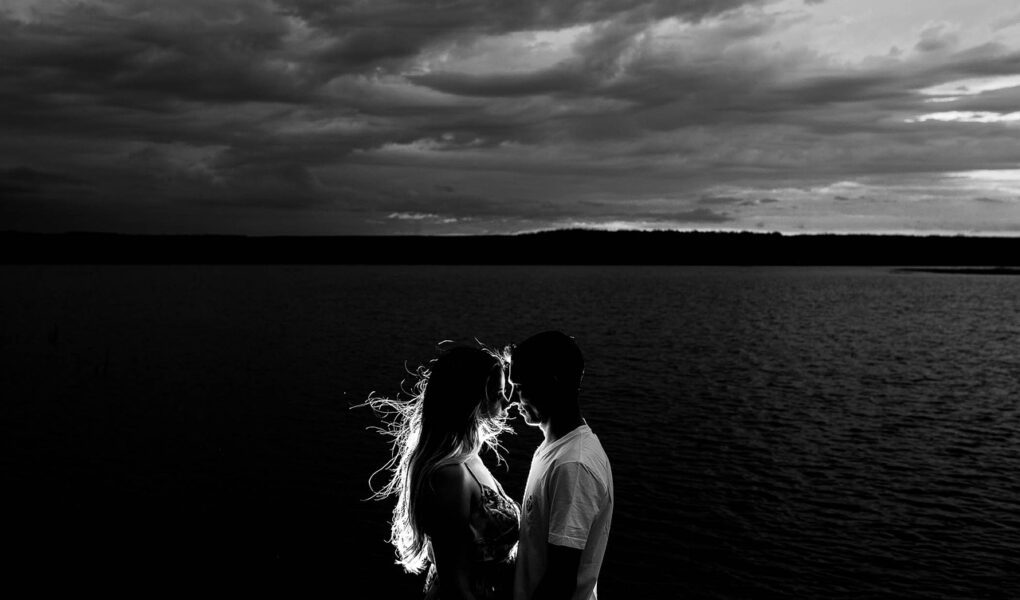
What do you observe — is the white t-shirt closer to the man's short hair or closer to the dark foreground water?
the man's short hair

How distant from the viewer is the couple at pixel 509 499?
4.10 m

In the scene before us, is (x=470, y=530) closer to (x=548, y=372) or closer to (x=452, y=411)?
(x=452, y=411)

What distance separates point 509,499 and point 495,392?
586 millimetres

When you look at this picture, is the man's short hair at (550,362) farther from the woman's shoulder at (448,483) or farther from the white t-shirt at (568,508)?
the woman's shoulder at (448,483)

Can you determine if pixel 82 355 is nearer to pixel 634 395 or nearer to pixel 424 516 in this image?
pixel 634 395

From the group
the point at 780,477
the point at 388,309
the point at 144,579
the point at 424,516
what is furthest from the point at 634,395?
the point at 388,309

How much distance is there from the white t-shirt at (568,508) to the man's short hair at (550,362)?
0.87ft

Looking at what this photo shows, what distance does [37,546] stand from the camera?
19.8 m

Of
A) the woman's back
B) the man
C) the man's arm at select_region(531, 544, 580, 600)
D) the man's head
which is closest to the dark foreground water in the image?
the woman's back

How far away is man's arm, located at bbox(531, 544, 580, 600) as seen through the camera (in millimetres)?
4078

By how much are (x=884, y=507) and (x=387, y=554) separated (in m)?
13.3

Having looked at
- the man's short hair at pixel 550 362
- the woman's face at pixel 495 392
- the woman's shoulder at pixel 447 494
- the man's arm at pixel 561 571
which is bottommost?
the man's arm at pixel 561 571

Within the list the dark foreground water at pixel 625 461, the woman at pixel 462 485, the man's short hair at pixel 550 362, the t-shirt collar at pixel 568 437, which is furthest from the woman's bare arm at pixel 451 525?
the dark foreground water at pixel 625 461

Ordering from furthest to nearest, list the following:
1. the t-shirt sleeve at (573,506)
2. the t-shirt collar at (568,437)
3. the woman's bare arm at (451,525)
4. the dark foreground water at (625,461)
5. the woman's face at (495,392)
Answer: the dark foreground water at (625,461)
the woman's face at (495,392)
the woman's bare arm at (451,525)
the t-shirt collar at (568,437)
the t-shirt sleeve at (573,506)
